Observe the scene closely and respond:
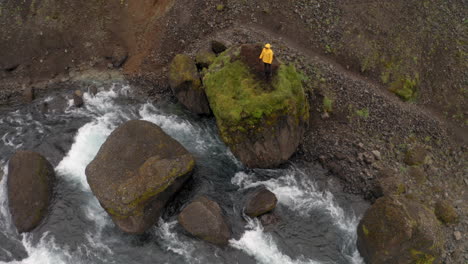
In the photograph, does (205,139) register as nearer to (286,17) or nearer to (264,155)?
(264,155)

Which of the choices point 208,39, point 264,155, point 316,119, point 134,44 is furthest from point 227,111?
point 134,44

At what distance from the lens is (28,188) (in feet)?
52.3

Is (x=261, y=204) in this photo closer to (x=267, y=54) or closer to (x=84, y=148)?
(x=267, y=54)

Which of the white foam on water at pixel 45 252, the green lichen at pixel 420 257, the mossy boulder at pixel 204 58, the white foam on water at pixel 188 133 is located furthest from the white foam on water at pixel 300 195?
the white foam on water at pixel 45 252

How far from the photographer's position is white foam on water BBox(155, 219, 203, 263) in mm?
14875

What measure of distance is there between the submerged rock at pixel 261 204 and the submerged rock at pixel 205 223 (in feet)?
4.92

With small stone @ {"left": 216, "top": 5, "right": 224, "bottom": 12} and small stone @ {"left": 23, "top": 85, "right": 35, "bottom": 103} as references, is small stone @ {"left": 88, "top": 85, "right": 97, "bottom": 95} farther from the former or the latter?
small stone @ {"left": 216, "top": 5, "right": 224, "bottom": 12}

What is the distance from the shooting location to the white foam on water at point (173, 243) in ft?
Result: 48.8

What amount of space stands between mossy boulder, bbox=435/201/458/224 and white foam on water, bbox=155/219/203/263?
39.4 feet

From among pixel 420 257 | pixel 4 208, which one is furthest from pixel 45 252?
pixel 420 257

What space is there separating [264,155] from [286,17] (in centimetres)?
1016

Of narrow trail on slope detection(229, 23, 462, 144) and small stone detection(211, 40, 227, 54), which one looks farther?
small stone detection(211, 40, 227, 54)

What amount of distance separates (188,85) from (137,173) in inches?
251

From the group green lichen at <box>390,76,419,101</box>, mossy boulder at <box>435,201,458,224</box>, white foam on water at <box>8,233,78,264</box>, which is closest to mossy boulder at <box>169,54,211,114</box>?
white foam on water at <box>8,233,78,264</box>
